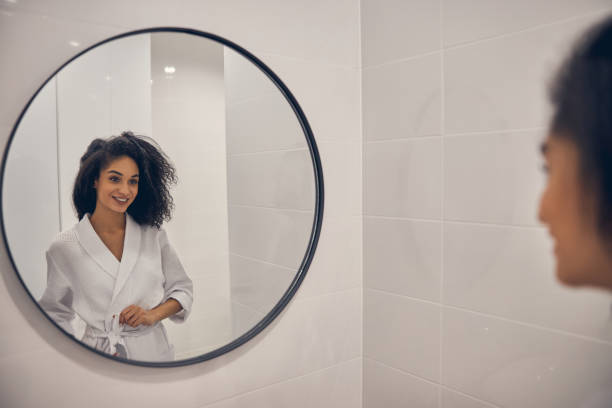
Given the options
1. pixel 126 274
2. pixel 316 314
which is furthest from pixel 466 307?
pixel 126 274

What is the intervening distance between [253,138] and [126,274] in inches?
17.3

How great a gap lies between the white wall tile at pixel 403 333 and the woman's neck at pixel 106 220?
73 centimetres

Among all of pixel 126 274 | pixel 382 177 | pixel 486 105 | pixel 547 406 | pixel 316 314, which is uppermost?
pixel 486 105

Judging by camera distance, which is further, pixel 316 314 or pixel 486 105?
pixel 316 314

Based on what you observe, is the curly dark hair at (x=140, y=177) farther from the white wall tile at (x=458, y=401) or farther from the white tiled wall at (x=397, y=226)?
the white wall tile at (x=458, y=401)

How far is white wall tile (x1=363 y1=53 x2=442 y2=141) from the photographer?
44.1 inches

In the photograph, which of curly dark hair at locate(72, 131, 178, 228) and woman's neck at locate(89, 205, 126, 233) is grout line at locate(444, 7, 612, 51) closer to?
curly dark hair at locate(72, 131, 178, 228)

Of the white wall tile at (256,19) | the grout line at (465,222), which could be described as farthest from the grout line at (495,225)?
the white wall tile at (256,19)

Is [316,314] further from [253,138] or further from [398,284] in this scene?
[253,138]

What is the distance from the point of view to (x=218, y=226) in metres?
1.07

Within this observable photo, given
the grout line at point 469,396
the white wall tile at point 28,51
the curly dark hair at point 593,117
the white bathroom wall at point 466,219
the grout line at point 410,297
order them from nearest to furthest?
the curly dark hair at point 593,117, the white wall tile at point 28,51, the white bathroom wall at point 466,219, the grout line at point 469,396, the grout line at point 410,297

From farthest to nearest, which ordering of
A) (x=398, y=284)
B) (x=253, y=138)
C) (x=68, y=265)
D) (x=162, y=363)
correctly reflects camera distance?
(x=398, y=284)
(x=253, y=138)
(x=162, y=363)
(x=68, y=265)

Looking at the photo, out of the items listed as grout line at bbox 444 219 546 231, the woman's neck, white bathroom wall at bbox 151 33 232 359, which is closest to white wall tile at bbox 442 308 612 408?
grout line at bbox 444 219 546 231

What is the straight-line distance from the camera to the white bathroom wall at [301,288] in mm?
835
